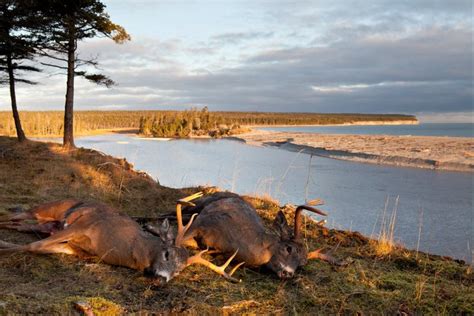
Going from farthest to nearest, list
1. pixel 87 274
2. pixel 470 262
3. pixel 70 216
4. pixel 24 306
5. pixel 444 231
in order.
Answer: pixel 444 231
pixel 470 262
pixel 70 216
pixel 87 274
pixel 24 306

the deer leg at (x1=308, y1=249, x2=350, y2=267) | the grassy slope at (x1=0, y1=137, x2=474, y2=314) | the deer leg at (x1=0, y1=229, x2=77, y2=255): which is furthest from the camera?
the deer leg at (x1=308, y1=249, x2=350, y2=267)

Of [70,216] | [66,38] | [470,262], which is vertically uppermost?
[66,38]

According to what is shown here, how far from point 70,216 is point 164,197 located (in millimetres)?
4514

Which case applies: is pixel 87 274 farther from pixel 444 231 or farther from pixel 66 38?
pixel 66 38

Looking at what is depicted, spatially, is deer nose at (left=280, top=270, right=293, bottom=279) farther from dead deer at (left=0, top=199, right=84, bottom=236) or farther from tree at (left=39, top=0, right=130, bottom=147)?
tree at (left=39, top=0, right=130, bottom=147)

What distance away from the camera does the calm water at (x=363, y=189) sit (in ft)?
34.4

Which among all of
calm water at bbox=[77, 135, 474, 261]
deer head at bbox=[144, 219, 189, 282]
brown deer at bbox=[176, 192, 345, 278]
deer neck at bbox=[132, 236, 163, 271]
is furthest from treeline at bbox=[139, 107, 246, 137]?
deer head at bbox=[144, 219, 189, 282]

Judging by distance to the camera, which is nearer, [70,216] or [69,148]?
[70,216]

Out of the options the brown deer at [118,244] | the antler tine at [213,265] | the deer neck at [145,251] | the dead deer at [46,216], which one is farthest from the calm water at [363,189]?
the dead deer at [46,216]

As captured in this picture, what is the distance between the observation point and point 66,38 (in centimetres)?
1902

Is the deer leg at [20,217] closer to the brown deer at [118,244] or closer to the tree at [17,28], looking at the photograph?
the brown deer at [118,244]

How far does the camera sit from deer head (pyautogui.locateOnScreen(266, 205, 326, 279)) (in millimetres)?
6078

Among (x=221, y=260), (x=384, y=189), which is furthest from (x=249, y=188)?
(x=221, y=260)

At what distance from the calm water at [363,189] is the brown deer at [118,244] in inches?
187
